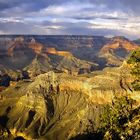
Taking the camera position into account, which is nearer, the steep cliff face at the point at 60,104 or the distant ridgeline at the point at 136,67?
the distant ridgeline at the point at 136,67

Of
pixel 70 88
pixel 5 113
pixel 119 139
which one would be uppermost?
pixel 119 139

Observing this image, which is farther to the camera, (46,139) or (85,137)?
(46,139)

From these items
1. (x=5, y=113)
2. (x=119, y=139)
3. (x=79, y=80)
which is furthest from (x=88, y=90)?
(x=119, y=139)

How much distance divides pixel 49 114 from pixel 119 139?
130m

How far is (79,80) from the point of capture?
6683 inches

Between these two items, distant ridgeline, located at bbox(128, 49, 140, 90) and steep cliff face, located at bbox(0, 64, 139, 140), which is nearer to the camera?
distant ridgeline, located at bbox(128, 49, 140, 90)

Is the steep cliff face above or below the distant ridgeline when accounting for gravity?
below

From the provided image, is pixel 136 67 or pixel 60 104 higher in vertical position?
pixel 136 67

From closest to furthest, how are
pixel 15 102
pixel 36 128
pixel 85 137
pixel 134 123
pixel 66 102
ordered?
pixel 134 123, pixel 85 137, pixel 36 128, pixel 66 102, pixel 15 102

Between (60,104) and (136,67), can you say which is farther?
(60,104)

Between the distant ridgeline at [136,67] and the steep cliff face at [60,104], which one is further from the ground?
the distant ridgeline at [136,67]

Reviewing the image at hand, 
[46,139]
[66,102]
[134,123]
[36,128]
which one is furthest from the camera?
[66,102]

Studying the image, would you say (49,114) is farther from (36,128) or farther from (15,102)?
(15,102)

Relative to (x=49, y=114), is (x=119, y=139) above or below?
above
